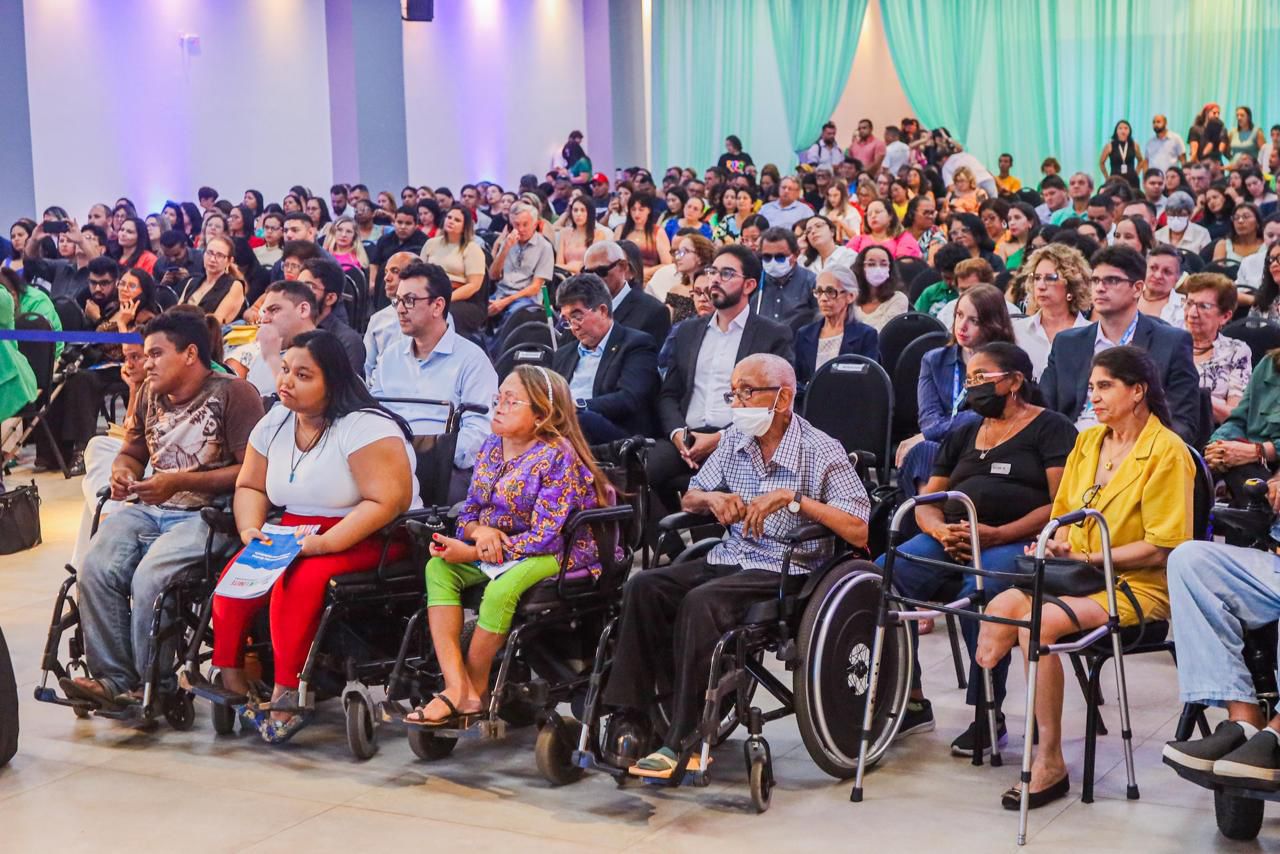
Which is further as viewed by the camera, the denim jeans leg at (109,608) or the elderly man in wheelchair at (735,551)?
the denim jeans leg at (109,608)

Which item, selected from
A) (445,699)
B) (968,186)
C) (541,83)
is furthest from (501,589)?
(541,83)

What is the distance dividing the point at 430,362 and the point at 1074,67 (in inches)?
580

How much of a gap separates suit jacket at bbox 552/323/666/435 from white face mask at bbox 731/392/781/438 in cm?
175

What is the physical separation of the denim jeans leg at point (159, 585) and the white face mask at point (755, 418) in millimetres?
1598

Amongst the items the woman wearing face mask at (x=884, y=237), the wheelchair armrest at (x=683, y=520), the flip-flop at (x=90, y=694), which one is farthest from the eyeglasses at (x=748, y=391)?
the woman wearing face mask at (x=884, y=237)

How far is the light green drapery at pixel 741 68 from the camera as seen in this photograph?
19.7 m

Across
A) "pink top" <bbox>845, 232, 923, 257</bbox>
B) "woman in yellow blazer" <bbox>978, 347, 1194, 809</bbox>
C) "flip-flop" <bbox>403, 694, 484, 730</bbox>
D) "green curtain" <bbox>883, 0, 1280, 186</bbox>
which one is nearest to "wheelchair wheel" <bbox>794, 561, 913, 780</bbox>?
"woman in yellow blazer" <bbox>978, 347, 1194, 809</bbox>

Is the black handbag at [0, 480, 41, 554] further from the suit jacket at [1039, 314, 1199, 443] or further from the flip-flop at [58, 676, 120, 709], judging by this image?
the suit jacket at [1039, 314, 1199, 443]

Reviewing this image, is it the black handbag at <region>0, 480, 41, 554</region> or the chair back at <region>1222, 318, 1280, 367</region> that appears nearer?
the chair back at <region>1222, 318, 1280, 367</region>

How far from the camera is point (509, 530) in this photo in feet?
13.9

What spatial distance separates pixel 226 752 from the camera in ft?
14.4

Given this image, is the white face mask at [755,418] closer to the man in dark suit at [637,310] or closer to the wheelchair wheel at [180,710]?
the wheelchair wheel at [180,710]

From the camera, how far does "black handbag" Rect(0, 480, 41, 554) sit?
22.7 ft

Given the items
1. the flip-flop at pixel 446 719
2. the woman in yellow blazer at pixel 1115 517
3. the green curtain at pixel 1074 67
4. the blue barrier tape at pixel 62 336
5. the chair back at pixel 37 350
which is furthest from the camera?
the green curtain at pixel 1074 67
